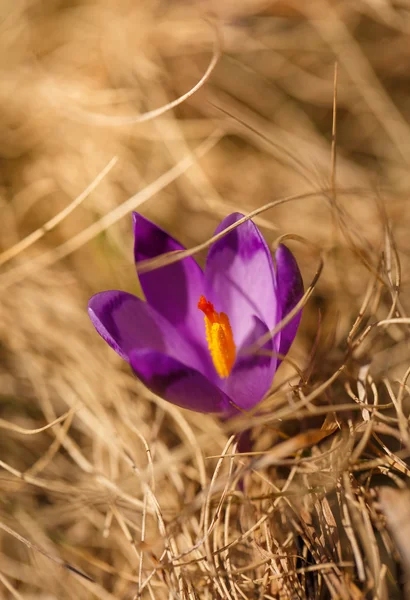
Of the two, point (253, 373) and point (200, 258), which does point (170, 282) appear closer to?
point (253, 373)

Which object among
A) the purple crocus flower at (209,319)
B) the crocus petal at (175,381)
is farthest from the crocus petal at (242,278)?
the crocus petal at (175,381)

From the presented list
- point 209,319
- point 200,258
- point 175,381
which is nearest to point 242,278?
point 209,319

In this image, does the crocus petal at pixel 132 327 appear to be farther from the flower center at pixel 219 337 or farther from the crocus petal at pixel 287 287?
the crocus petal at pixel 287 287

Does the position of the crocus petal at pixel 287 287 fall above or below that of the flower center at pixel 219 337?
above

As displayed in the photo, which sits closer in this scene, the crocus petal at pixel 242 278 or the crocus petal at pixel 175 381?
the crocus petal at pixel 175 381

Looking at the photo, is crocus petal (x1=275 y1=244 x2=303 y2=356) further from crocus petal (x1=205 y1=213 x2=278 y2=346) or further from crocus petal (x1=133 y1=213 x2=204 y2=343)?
crocus petal (x1=133 y1=213 x2=204 y2=343)

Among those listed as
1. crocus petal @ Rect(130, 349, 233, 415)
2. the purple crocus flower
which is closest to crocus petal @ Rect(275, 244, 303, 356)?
the purple crocus flower
